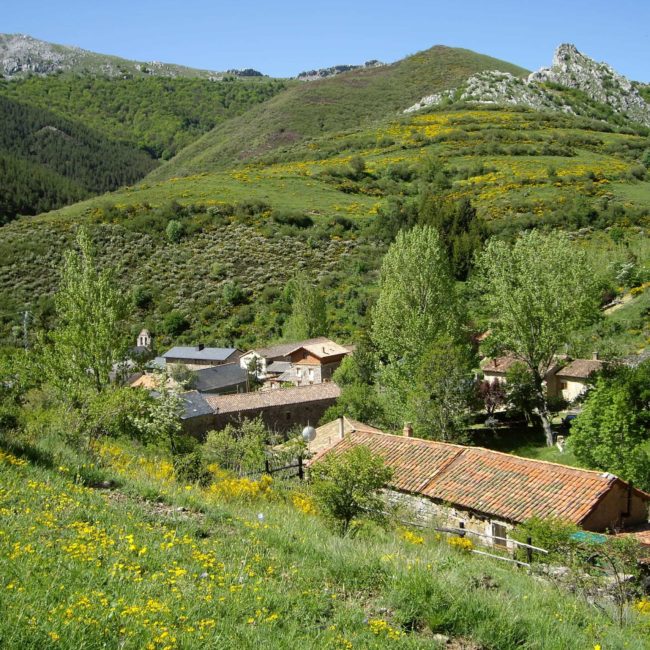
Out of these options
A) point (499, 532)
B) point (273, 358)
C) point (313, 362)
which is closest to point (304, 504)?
point (499, 532)

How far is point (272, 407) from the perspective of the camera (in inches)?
1315

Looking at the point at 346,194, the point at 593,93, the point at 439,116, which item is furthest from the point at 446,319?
the point at 593,93

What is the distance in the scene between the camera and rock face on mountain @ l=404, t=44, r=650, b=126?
11950cm

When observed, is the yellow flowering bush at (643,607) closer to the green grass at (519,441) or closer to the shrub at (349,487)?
the shrub at (349,487)

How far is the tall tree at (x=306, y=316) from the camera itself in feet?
160

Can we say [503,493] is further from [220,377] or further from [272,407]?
[220,377]

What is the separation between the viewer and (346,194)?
78625 millimetres

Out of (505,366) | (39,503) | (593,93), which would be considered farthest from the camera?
(593,93)

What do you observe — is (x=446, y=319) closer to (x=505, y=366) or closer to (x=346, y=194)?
(x=505, y=366)

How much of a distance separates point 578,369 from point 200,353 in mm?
27121

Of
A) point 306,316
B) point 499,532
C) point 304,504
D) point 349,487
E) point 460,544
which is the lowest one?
point 499,532

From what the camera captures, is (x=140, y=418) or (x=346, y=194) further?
(x=346, y=194)

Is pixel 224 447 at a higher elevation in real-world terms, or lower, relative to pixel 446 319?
lower

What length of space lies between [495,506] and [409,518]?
3.44 meters
